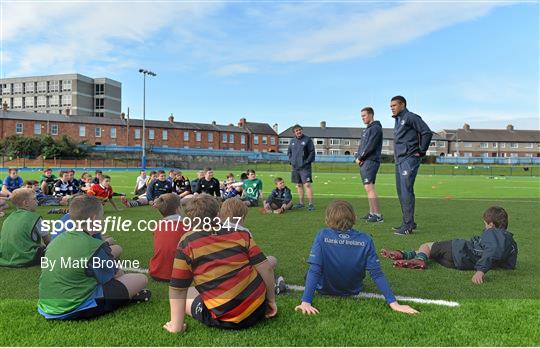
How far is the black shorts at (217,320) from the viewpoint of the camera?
11.6 ft

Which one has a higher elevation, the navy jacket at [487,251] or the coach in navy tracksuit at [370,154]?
the coach in navy tracksuit at [370,154]

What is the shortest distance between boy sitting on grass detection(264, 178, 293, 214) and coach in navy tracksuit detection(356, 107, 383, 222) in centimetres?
255

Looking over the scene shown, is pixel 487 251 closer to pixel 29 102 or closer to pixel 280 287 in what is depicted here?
pixel 280 287

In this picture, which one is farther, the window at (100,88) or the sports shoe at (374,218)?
the window at (100,88)

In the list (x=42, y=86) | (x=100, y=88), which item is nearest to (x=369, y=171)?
(x=100, y=88)

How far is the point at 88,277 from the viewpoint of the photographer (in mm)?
3758

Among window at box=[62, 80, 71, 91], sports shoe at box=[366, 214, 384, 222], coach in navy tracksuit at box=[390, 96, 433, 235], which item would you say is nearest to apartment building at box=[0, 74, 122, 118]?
window at box=[62, 80, 71, 91]

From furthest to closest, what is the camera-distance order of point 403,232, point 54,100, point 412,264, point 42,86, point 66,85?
point 42,86
point 54,100
point 66,85
point 403,232
point 412,264

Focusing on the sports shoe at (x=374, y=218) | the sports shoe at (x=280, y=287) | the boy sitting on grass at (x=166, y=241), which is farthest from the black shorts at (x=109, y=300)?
the sports shoe at (x=374, y=218)

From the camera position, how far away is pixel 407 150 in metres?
8.51

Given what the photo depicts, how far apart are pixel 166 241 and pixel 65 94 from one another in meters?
95.8

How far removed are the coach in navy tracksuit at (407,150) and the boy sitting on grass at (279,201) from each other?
12.7 feet

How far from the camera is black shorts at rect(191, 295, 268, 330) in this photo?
11.6ft

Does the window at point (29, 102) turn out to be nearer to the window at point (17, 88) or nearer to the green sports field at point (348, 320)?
the window at point (17, 88)
